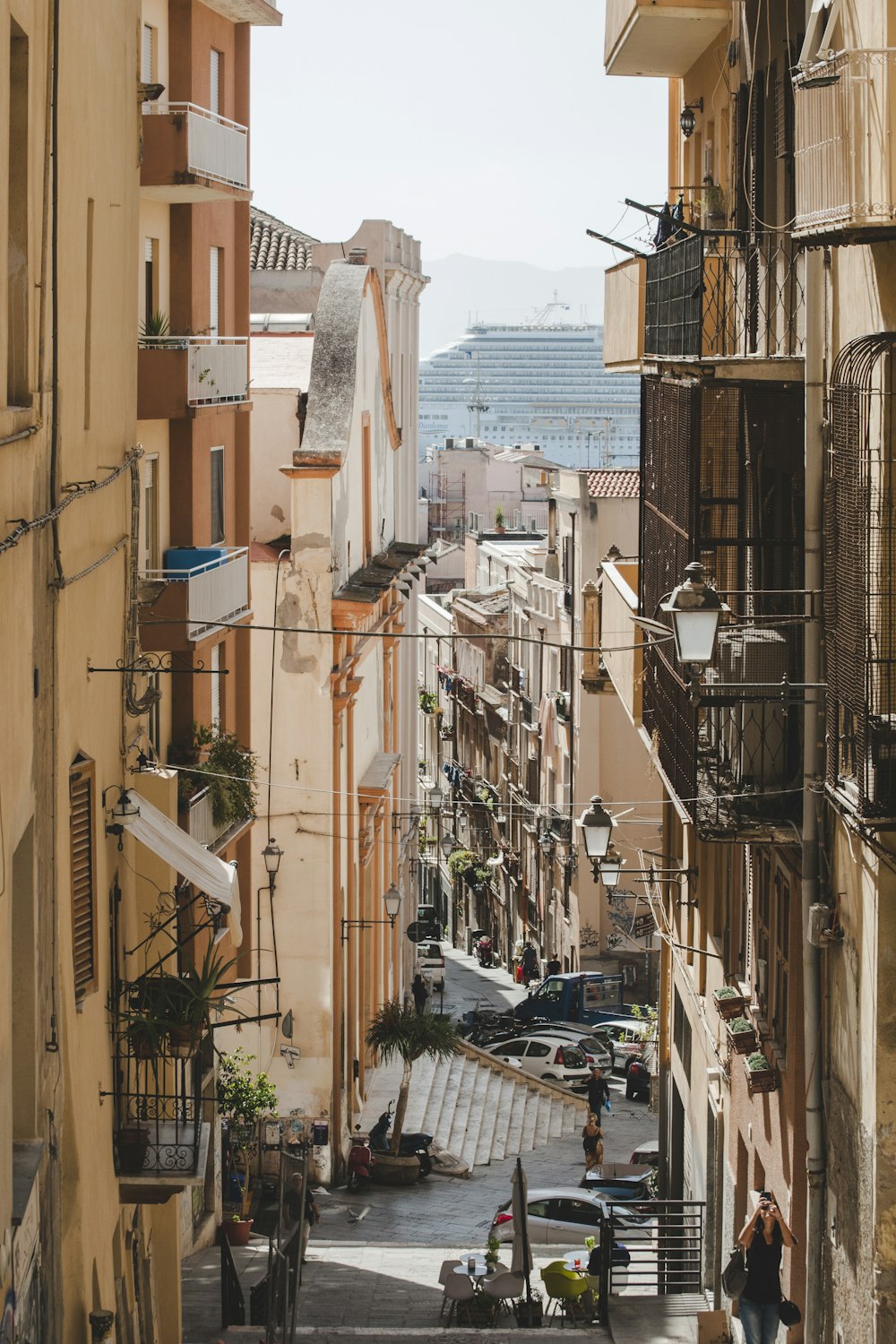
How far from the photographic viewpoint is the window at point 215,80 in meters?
21.7

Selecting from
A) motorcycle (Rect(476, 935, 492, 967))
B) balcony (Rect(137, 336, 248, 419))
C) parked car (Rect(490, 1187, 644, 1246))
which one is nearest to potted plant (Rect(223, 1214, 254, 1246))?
parked car (Rect(490, 1187, 644, 1246))

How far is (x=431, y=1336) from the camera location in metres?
18.0

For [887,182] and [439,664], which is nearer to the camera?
[887,182]

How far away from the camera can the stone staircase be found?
31984 millimetres

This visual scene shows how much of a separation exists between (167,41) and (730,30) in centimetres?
606

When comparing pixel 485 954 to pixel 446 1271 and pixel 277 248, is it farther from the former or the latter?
pixel 446 1271

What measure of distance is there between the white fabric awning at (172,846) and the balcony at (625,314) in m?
5.52

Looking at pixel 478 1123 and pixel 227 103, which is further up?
pixel 227 103

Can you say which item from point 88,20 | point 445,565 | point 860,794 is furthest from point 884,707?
point 445,565

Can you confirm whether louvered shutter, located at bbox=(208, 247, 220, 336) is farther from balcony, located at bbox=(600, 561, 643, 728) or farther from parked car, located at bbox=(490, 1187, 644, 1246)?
parked car, located at bbox=(490, 1187, 644, 1246)

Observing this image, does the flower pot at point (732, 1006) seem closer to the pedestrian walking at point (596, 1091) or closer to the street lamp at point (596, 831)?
the street lamp at point (596, 831)

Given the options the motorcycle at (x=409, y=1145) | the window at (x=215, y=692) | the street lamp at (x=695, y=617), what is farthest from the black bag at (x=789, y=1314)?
the motorcycle at (x=409, y=1145)

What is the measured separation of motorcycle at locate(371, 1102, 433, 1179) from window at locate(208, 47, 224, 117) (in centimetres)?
1554

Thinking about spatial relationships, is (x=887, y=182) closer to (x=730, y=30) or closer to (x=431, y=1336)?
(x=730, y=30)
